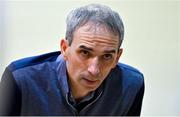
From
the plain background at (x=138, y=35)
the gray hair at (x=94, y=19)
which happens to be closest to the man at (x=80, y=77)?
the gray hair at (x=94, y=19)

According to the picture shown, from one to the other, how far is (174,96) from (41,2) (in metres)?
0.74

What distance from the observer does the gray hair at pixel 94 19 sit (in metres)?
0.90

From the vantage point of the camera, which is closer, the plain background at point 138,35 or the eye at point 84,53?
the eye at point 84,53

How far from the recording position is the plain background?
1.19 metres

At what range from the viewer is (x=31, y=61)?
1039mm

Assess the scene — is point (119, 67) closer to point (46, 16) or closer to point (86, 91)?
point (86, 91)

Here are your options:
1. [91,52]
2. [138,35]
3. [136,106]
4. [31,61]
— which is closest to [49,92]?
[31,61]

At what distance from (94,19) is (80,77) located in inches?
7.5

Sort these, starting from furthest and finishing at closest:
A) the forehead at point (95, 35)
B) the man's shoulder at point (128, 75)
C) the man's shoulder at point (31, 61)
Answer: the man's shoulder at point (128, 75) → the man's shoulder at point (31, 61) → the forehead at point (95, 35)

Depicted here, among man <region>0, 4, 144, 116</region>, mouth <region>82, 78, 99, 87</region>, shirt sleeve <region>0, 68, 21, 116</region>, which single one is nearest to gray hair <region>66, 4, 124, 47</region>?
man <region>0, 4, 144, 116</region>

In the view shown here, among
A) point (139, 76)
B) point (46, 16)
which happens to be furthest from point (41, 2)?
point (139, 76)

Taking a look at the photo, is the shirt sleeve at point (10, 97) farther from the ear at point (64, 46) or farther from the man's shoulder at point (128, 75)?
the man's shoulder at point (128, 75)

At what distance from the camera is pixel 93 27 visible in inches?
35.4

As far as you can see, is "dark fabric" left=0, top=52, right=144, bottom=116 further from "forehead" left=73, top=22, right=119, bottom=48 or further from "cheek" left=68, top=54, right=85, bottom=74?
"forehead" left=73, top=22, right=119, bottom=48
